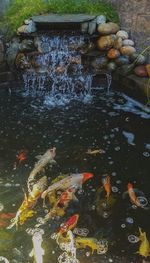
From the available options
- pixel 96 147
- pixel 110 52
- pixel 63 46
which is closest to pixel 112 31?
pixel 110 52

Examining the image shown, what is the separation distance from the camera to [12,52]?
269 inches

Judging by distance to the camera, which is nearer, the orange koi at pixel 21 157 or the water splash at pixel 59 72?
the orange koi at pixel 21 157

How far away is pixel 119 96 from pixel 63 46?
1.32 m

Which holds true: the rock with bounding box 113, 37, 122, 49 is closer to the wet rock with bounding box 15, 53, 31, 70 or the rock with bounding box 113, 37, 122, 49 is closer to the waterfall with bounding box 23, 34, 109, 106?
the waterfall with bounding box 23, 34, 109, 106

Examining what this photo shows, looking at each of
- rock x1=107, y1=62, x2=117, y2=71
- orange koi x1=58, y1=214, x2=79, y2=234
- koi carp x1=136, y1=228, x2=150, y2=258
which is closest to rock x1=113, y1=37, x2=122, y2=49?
rock x1=107, y1=62, x2=117, y2=71

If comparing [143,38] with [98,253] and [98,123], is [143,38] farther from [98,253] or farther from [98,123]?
[98,253]

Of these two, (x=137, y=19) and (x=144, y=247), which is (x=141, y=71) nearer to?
(x=137, y=19)

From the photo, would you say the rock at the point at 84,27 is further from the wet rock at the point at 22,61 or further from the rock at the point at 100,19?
the wet rock at the point at 22,61

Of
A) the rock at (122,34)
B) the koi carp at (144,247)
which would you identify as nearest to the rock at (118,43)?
the rock at (122,34)

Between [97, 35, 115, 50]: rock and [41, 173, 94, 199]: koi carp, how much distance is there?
2.97 metres

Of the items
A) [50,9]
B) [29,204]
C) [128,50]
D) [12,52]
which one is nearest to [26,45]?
[12,52]

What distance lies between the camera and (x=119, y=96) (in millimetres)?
6492

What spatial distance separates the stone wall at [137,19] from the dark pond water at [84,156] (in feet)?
3.42

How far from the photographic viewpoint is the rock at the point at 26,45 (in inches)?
266
